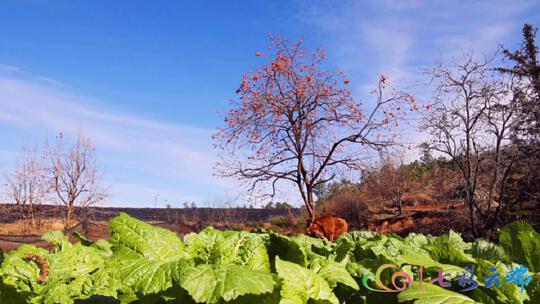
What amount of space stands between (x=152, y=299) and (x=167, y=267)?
74 millimetres

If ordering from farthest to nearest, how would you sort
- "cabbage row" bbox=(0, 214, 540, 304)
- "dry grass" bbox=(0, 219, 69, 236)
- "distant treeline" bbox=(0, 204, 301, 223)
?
"distant treeline" bbox=(0, 204, 301, 223) < "dry grass" bbox=(0, 219, 69, 236) < "cabbage row" bbox=(0, 214, 540, 304)

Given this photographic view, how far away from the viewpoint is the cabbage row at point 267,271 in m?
0.73

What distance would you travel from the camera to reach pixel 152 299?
81 centimetres

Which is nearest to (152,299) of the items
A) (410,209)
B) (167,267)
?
(167,267)

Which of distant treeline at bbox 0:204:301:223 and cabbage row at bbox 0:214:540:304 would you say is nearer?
cabbage row at bbox 0:214:540:304

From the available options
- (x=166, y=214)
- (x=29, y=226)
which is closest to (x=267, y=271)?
(x=166, y=214)

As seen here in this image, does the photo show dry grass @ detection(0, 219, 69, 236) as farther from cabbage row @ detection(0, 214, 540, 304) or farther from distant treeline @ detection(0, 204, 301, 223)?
cabbage row @ detection(0, 214, 540, 304)

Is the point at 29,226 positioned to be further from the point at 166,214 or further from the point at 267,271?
the point at 267,271

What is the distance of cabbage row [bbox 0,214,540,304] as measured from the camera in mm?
727

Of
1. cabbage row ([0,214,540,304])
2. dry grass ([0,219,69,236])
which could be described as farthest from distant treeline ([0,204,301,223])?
cabbage row ([0,214,540,304])

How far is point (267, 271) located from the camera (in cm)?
93

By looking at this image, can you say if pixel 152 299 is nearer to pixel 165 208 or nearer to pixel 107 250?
pixel 107 250

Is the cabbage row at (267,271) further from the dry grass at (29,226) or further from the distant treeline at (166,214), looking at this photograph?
the dry grass at (29,226)

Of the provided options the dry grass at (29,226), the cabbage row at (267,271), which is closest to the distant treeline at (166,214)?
the dry grass at (29,226)
